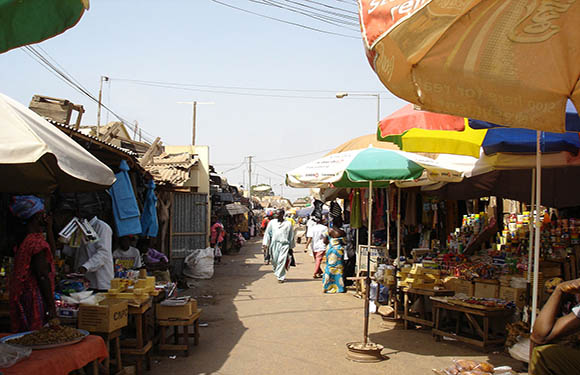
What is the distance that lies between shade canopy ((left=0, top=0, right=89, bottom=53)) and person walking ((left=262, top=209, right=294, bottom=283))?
43.0 feet

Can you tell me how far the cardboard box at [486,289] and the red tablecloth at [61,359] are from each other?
6.10 meters

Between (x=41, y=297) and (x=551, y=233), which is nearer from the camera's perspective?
(x=41, y=297)

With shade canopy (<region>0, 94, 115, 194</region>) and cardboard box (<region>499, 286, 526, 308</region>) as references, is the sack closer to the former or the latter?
cardboard box (<region>499, 286, 526, 308</region>)

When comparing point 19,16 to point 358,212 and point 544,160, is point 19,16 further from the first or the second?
point 358,212

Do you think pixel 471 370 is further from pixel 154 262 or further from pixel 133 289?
pixel 154 262

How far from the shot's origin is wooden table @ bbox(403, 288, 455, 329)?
347 inches

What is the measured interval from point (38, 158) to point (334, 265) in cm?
1037

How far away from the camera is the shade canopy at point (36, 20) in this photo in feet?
7.38

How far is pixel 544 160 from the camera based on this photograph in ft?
21.2

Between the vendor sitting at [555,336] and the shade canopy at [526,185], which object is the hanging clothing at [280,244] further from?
the vendor sitting at [555,336]

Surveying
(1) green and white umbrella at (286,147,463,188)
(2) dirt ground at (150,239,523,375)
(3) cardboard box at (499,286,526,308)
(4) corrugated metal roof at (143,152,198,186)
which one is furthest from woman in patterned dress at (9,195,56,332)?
(4) corrugated metal roof at (143,152,198,186)

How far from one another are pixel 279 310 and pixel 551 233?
17.1 feet

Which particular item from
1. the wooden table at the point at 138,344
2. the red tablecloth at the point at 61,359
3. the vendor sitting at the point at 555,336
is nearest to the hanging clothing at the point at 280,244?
the wooden table at the point at 138,344

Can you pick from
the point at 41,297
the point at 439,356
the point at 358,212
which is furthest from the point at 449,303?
the point at 358,212
